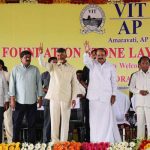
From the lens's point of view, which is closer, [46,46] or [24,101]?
[24,101]

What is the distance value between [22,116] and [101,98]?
49.8 inches

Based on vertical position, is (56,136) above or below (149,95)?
below

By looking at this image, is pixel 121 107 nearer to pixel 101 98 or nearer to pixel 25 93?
pixel 101 98

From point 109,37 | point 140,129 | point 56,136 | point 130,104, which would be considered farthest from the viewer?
point 109,37

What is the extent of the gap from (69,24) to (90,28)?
17.7 inches

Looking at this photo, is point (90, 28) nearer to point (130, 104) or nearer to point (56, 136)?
point (130, 104)

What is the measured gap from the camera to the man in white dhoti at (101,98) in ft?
28.7

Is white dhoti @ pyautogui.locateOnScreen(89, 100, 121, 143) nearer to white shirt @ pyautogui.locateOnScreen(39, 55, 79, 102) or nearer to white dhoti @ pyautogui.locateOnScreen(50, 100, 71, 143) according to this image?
white shirt @ pyautogui.locateOnScreen(39, 55, 79, 102)

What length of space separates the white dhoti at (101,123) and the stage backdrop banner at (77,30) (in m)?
2.75

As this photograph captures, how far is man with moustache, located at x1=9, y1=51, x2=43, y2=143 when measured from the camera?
859 centimetres

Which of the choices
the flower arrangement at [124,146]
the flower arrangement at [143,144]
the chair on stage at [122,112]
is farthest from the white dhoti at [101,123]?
the flower arrangement at [143,144]

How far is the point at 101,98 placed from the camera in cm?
875

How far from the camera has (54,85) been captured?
8.47 m

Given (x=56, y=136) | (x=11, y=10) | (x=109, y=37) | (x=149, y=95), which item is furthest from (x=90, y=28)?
(x=56, y=136)
